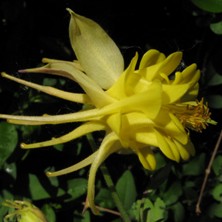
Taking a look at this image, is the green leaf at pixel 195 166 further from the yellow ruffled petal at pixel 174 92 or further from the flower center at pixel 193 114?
the yellow ruffled petal at pixel 174 92

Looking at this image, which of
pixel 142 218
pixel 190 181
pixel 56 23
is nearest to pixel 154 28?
pixel 56 23

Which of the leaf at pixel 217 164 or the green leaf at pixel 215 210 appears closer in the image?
the green leaf at pixel 215 210

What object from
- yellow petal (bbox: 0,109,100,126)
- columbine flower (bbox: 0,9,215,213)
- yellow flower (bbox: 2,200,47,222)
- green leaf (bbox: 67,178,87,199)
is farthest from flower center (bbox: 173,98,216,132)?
green leaf (bbox: 67,178,87,199)

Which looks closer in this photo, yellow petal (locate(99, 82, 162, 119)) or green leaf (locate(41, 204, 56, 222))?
yellow petal (locate(99, 82, 162, 119))

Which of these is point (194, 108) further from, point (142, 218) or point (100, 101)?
point (142, 218)

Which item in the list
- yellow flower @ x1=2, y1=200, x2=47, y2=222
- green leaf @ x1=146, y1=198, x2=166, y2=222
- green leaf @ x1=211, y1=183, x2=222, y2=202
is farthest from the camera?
green leaf @ x1=211, y1=183, x2=222, y2=202

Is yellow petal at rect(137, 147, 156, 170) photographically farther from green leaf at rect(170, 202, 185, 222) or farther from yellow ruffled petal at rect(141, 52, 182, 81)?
green leaf at rect(170, 202, 185, 222)

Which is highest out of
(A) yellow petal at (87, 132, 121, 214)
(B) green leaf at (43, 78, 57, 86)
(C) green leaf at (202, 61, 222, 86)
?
(A) yellow petal at (87, 132, 121, 214)

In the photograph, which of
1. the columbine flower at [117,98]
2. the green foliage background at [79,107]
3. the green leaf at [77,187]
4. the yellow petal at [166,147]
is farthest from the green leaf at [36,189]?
the yellow petal at [166,147]
